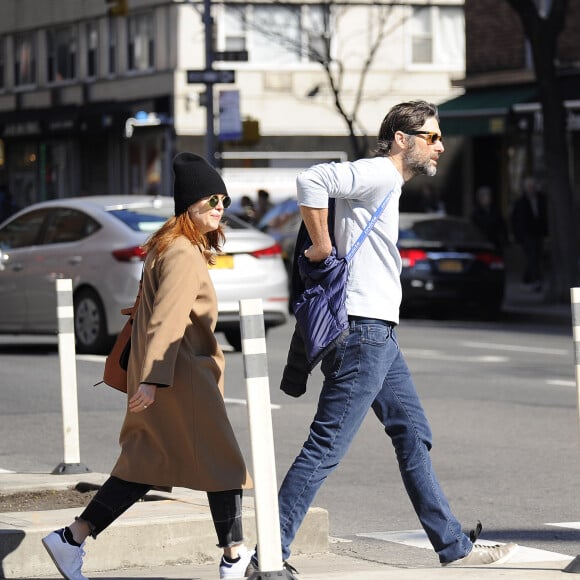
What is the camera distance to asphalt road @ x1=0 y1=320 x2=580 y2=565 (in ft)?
27.1

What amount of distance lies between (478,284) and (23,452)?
526 inches

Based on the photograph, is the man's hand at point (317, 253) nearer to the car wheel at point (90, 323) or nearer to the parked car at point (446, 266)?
the car wheel at point (90, 323)

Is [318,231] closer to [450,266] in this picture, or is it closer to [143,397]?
[143,397]

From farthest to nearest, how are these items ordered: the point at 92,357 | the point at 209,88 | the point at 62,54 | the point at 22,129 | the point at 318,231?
the point at 22,129 < the point at 62,54 < the point at 209,88 < the point at 92,357 < the point at 318,231

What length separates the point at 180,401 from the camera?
6008 mm

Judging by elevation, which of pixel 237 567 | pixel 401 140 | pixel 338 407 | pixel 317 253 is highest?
pixel 401 140

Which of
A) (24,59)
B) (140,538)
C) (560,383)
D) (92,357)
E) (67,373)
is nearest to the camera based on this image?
(140,538)

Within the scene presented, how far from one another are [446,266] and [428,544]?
15628mm

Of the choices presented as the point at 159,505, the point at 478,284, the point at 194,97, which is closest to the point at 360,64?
the point at 194,97

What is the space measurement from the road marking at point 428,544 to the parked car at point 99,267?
826 cm

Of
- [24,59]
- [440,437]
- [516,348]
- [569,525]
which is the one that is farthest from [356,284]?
[24,59]

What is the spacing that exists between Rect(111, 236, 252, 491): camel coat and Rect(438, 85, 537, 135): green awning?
91.3 ft

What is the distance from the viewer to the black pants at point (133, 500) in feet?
20.0

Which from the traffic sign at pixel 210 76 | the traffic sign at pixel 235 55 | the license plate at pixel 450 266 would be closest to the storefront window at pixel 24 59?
the traffic sign at pixel 235 55
